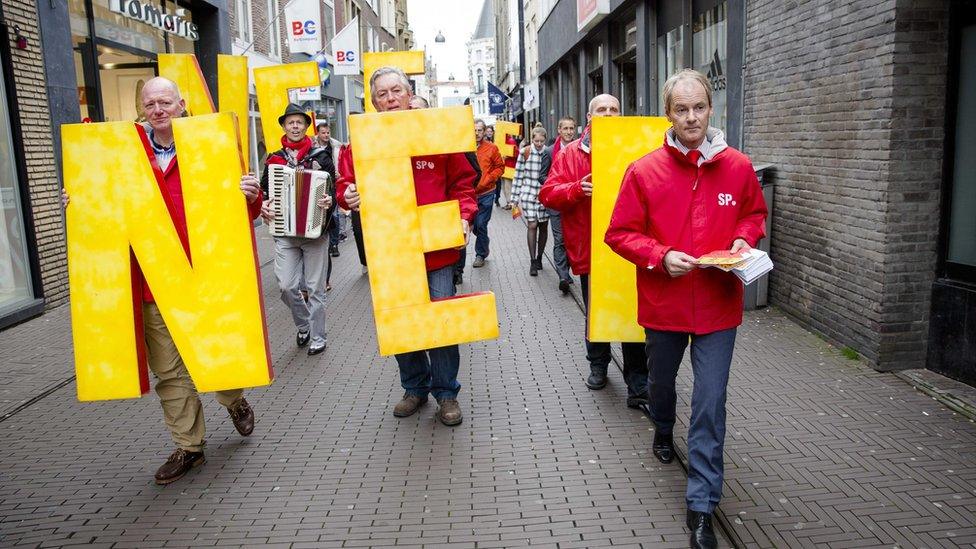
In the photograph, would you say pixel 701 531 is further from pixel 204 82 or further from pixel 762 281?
pixel 204 82

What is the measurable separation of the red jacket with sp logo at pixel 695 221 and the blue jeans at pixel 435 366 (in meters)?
1.56

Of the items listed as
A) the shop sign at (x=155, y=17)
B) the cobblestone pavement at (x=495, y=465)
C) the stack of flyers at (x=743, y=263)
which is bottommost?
the cobblestone pavement at (x=495, y=465)

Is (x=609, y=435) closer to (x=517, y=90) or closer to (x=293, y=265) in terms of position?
(x=293, y=265)

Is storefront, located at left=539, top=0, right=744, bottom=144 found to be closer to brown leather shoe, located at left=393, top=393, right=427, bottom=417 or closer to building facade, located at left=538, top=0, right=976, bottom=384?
building facade, located at left=538, top=0, right=976, bottom=384

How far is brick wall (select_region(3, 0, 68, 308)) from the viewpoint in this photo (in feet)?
30.5

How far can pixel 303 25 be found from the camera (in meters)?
18.0

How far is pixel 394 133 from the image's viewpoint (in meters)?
4.65

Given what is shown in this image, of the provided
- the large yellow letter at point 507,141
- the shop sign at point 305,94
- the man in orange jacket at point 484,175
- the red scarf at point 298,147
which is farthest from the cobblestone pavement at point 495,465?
the shop sign at point 305,94

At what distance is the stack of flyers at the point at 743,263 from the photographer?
338 centimetres

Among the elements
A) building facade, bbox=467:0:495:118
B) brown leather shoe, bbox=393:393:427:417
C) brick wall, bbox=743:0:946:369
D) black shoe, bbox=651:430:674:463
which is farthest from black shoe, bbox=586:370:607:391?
building facade, bbox=467:0:495:118

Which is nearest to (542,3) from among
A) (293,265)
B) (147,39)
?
(147,39)

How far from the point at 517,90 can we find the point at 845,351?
36187mm

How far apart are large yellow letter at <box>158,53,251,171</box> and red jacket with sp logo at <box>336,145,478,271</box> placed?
1.56 meters

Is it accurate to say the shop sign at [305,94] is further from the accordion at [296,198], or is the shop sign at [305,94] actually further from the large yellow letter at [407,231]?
the large yellow letter at [407,231]
